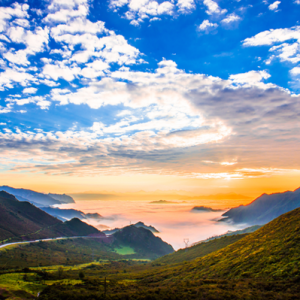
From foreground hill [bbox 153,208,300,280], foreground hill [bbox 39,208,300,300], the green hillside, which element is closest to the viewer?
foreground hill [bbox 39,208,300,300]

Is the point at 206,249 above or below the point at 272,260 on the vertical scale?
below

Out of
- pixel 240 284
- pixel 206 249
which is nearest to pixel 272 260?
pixel 240 284

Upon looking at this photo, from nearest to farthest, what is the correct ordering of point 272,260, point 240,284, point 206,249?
1. point 240,284
2. point 272,260
3. point 206,249

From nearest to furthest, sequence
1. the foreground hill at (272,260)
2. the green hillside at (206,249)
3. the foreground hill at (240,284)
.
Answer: the foreground hill at (240,284) → the foreground hill at (272,260) → the green hillside at (206,249)

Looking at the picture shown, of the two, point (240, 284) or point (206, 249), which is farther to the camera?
point (206, 249)

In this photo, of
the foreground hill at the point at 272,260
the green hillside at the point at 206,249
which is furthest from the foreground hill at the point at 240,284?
the green hillside at the point at 206,249

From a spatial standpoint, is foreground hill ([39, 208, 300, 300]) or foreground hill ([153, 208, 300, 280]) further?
foreground hill ([153, 208, 300, 280])

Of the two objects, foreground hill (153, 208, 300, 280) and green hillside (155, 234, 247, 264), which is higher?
foreground hill (153, 208, 300, 280)

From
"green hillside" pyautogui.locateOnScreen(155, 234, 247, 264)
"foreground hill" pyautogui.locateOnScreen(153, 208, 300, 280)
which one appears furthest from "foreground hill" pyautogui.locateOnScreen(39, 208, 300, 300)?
"green hillside" pyautogui.locateOnScreen(155, 234, 247, 264)

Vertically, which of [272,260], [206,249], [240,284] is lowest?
[206,249]

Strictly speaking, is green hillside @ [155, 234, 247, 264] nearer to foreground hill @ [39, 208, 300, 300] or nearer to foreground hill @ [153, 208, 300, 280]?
foreground hill @ [153, 208, 300, 280]

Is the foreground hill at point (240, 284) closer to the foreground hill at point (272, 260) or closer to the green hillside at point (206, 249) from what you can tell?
the foreground hill at point (272, 260)

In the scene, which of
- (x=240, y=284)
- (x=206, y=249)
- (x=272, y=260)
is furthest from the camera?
(x=206, y=249)

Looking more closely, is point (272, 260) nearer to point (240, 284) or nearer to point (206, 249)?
point (240, 284)
